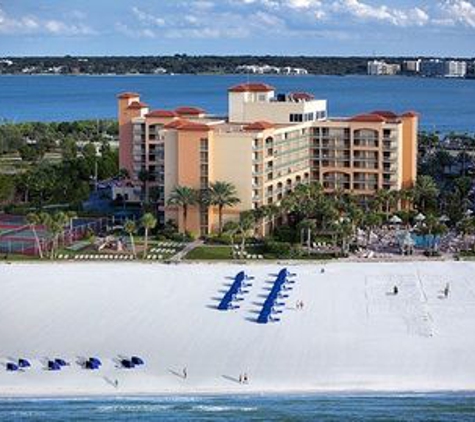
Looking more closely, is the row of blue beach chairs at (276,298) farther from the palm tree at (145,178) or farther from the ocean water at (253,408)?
the palm tree at (145,178)

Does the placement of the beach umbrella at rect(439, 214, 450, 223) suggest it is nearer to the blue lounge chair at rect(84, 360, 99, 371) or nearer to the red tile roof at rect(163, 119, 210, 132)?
the red tile roof at rect(163, 119, 210, 132)

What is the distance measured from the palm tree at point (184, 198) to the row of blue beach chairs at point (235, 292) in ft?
33.9

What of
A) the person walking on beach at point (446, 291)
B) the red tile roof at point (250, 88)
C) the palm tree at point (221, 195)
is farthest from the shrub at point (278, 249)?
the red tile roof at point (250, 88)

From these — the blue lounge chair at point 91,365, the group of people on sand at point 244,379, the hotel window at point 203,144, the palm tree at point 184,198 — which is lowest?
the group of people on sand at point 244,379

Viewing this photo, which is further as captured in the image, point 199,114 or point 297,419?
point 199,114

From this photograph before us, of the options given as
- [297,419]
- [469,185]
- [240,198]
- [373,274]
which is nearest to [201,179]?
[240,198]

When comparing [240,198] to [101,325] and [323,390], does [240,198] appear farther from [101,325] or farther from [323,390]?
[323,390]

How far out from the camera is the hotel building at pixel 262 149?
6156cm

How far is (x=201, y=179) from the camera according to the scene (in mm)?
61688

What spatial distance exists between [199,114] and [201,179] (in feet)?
38.7

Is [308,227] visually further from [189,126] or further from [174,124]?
[174,124]

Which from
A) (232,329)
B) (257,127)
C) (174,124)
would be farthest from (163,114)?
(232,329)

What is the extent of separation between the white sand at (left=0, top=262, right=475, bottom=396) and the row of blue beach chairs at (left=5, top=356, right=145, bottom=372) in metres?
0.26

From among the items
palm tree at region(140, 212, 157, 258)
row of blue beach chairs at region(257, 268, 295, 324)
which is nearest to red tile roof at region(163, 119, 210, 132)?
palm tree at region(140, 212, 157, 258)
